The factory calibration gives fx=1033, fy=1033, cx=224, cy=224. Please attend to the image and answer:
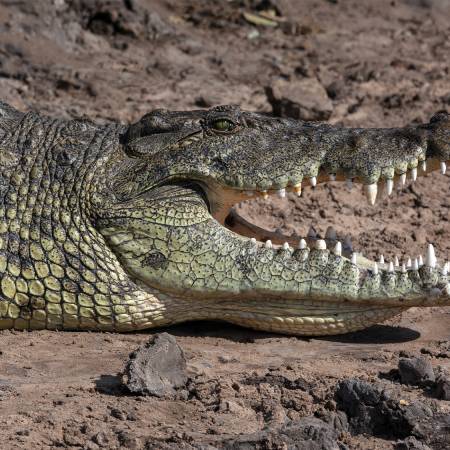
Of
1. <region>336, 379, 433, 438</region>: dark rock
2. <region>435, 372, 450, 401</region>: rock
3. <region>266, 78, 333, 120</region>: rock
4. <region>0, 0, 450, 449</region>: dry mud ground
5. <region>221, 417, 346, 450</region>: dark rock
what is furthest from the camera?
<region>266, 78, 333, 120</region>: rock

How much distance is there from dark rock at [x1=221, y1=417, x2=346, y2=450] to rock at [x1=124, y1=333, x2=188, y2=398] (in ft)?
2.07

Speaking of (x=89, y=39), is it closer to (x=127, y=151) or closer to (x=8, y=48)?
(x=8, y=48)

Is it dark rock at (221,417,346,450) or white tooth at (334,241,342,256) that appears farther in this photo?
white tooth at (334,241,342,256)

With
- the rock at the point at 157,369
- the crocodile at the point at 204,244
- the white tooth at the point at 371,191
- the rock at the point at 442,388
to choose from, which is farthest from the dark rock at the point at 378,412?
the white tooth at the point at 371,191

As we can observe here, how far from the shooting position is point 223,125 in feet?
19.1

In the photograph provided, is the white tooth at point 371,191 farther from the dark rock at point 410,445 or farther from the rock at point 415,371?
the dark rock at point 410,445

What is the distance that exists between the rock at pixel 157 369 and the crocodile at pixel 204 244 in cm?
73

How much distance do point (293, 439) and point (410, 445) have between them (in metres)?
0.50

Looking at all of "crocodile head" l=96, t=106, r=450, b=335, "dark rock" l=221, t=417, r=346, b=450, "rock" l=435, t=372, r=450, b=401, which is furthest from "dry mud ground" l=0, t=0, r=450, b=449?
"crocodile head" l=96, t=106, r=450, b=335

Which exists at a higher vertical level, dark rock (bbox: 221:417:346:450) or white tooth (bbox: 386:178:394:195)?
white tooth (bbox: 386:178:394:195)

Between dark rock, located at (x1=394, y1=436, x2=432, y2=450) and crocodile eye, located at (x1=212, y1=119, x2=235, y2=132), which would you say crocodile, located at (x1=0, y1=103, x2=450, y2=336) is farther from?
dark rock, located at (x1=394, y1=436, x2=432, y2=450)

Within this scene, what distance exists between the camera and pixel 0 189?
585cm

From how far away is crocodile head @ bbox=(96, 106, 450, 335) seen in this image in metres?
5.46

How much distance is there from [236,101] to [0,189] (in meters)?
3.93
